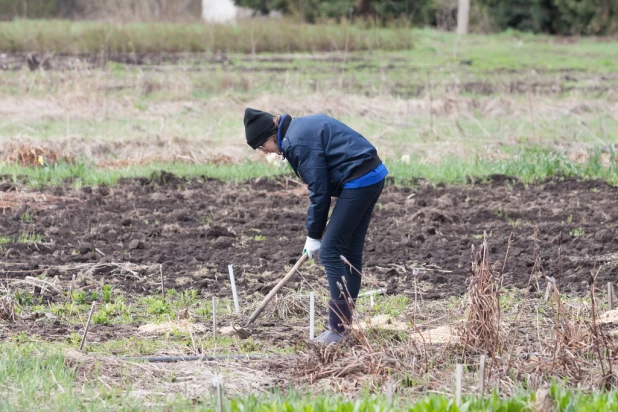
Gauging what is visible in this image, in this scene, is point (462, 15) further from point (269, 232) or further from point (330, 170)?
point (330, 170)

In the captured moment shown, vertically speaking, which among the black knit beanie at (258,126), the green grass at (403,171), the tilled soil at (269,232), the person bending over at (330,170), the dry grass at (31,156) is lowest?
the tilled soil at (269,232)

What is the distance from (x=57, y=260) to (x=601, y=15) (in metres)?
33.0

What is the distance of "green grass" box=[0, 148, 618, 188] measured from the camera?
11414 millimetres

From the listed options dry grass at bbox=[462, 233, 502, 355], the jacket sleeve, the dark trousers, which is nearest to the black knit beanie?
the jacket sleeve

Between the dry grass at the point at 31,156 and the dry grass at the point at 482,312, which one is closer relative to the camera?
the dry grass at the point at 482,312

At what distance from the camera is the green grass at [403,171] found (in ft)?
37.4

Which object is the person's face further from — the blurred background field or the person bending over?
the blurred background field

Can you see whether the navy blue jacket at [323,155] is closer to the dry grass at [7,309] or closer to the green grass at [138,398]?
the green grass at [138,398]

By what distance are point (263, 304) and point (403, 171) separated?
20.1ft

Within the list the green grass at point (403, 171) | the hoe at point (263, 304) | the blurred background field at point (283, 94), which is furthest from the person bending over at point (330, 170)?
the blurred background field at point (283, 94)

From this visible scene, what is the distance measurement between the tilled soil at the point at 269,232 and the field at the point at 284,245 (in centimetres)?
3

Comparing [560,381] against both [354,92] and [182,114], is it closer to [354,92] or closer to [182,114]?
[182,114]

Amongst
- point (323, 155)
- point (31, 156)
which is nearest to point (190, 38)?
point (31, 156)

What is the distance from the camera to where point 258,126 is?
5629 millimetres
